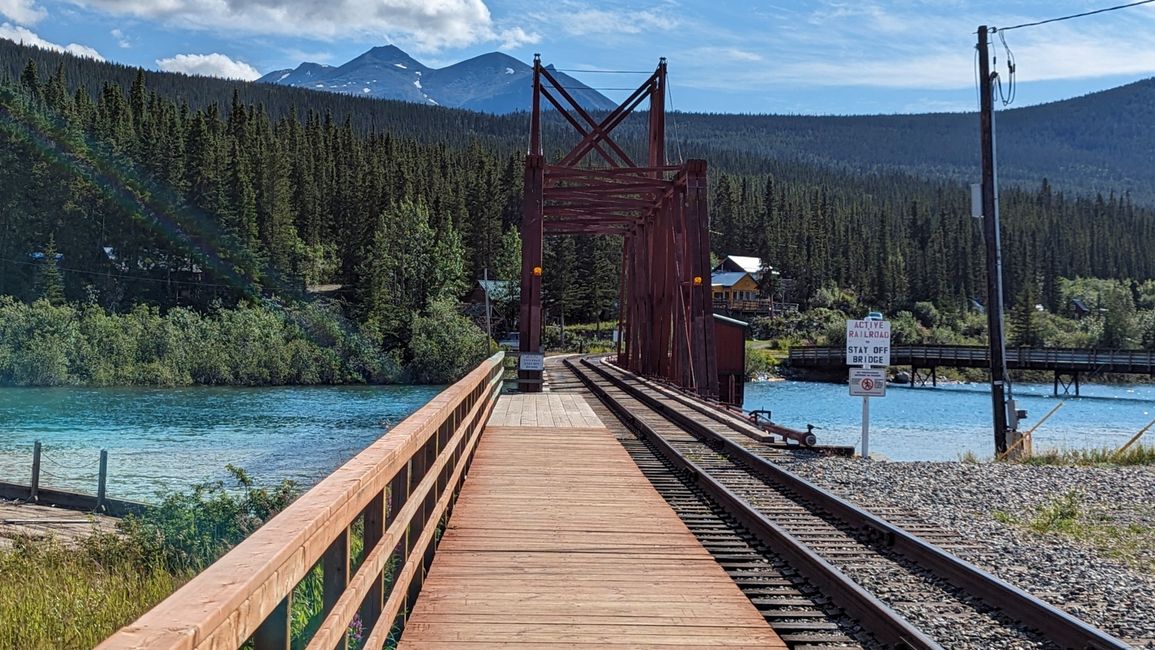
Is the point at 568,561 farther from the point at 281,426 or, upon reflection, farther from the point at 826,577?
the point at 281,426

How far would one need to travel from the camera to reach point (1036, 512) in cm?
966

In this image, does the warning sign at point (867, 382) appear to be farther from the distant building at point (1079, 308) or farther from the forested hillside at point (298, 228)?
the distant building at point (1079, 308)

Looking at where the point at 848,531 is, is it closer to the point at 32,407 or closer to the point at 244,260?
the point at 32,407

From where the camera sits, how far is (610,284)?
89438 millimetres

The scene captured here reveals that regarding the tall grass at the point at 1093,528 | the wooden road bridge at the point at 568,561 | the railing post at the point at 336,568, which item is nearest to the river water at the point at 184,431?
the wooden road bridge at the point at 568,561

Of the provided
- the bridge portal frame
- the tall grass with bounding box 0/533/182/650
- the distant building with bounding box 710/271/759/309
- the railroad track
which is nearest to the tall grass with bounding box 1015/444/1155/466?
the railroad track

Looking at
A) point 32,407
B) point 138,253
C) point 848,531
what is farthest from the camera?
point 138,253

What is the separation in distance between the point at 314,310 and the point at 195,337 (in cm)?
901

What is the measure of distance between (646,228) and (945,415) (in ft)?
69.6

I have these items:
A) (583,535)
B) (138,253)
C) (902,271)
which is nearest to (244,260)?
(138,253)

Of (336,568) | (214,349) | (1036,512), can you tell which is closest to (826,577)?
(336,568)

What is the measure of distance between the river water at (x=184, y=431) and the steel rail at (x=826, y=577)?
13.3 metres

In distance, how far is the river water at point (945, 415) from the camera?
29844mm

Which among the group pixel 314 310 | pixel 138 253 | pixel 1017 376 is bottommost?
pixel 1017 376
